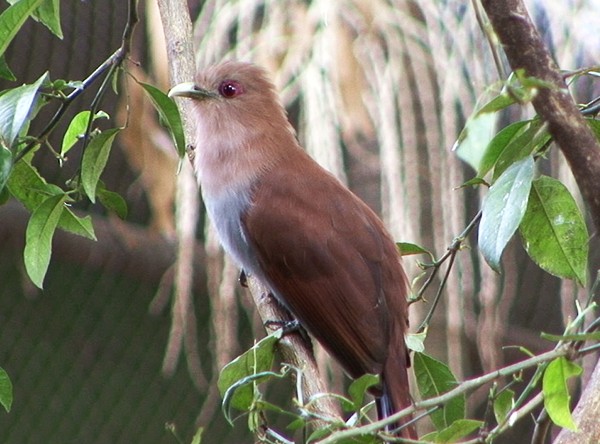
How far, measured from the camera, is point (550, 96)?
110 cm

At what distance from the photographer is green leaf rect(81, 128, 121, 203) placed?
1.55 metres

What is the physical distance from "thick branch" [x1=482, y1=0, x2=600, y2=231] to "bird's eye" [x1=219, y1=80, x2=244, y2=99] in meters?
1.64

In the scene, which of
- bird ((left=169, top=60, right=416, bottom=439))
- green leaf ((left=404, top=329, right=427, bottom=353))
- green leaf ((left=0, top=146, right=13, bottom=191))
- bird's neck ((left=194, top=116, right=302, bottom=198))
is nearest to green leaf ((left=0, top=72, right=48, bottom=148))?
green leaf ((left=0, top=146, right=13, bottom=191))

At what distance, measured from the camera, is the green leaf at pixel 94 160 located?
1.55m

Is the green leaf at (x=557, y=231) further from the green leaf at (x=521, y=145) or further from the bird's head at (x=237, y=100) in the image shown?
the bird's head at (x=237, y=100)

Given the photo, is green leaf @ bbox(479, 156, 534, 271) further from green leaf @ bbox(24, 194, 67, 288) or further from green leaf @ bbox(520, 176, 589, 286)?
green leaf @ bbox(24, 194, 67, 288)

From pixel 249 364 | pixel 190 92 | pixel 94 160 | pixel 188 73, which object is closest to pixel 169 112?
pixel 94 160

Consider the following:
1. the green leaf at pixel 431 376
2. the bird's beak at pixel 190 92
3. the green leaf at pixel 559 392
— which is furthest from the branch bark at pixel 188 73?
the green leaf at pixel 559 392

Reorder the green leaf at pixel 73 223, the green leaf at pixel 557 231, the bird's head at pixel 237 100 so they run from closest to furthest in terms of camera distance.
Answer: the green leaf at pixel 557 231
the green leaf at pixel 73 223
the bird's head at pixel 237 100

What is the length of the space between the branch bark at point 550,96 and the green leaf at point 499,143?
0.25m

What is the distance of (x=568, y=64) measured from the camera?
2.61 metres

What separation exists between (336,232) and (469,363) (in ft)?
7.69

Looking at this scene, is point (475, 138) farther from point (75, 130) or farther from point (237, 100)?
point (237, 100)

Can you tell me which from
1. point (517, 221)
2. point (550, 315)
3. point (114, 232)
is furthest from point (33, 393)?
point (517, 221)
